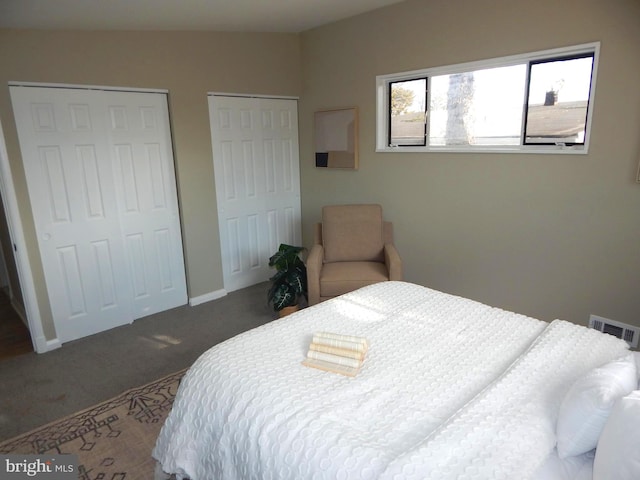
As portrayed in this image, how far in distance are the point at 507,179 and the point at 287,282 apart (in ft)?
6.24

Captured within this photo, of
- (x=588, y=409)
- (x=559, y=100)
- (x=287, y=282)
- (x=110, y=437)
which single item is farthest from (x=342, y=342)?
(x=559, y=100)

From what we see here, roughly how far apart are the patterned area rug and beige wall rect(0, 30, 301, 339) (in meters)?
→ 1.14

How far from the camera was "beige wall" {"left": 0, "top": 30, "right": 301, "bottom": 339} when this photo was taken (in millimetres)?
2771

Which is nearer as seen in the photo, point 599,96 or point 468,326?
point 468,326

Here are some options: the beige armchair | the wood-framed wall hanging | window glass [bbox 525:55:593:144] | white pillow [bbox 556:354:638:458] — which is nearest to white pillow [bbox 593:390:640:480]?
white pillow [bbox 556:354:638:458]

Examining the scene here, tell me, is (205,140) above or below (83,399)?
above

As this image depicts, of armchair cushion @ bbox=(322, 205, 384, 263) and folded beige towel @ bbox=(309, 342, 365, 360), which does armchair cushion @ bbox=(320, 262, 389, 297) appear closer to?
armchair cushion @ bbox=(322, 205, 384, 263)

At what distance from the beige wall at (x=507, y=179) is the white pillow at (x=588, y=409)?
5.55 ft

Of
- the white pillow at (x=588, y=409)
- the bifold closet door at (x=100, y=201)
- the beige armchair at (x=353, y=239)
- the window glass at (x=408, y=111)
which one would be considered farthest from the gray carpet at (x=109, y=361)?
the white pillow at (x=588, y=409)

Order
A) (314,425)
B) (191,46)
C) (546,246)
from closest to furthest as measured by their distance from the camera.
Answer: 1. (314,425)
2. (546,246)
3. (191,46)

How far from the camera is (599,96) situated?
2477mm

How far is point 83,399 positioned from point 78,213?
1.42m

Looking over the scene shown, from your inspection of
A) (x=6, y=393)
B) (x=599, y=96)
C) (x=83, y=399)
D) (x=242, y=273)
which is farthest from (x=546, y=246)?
(x=6, y=393)

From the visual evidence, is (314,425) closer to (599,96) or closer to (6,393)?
(6,393)
